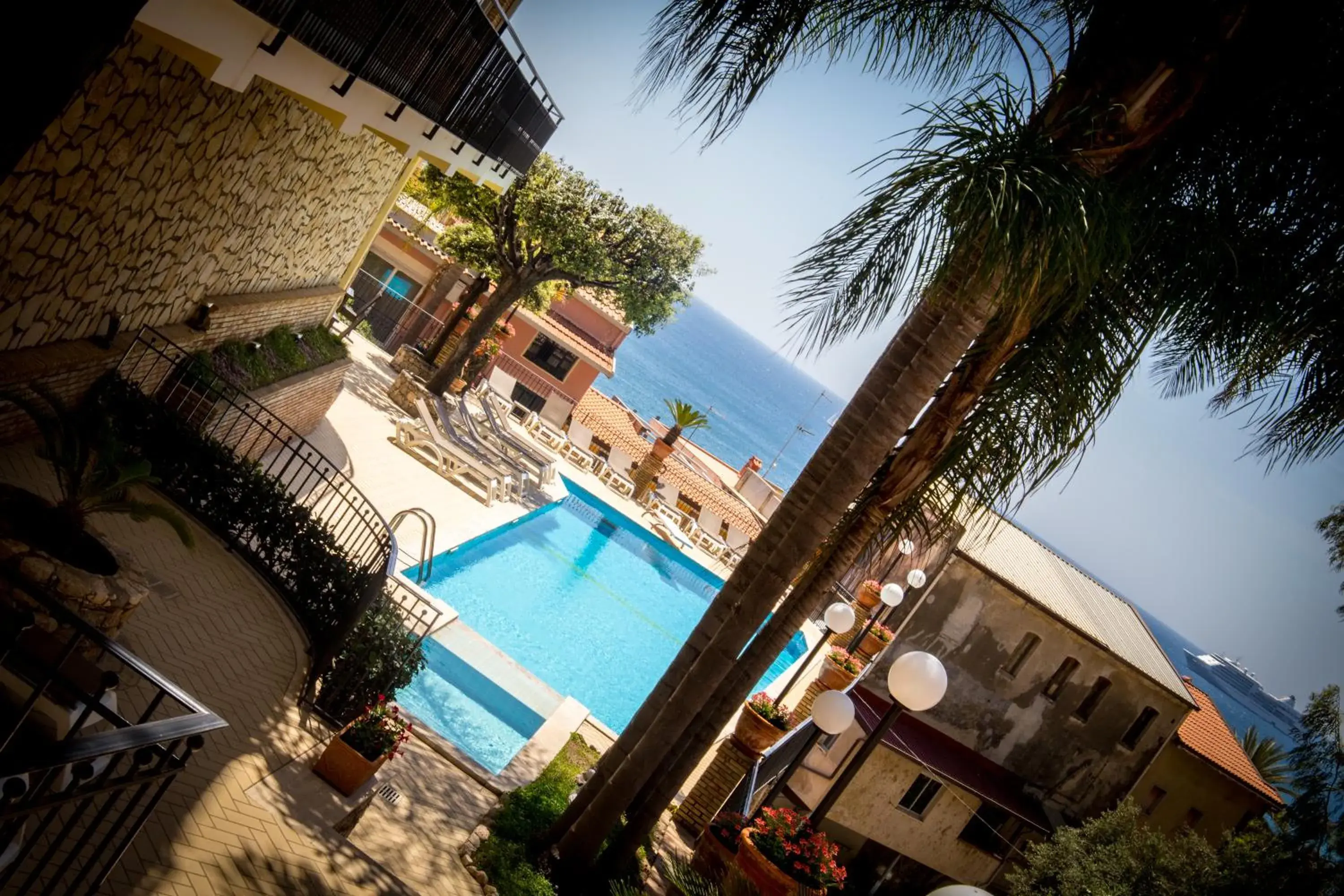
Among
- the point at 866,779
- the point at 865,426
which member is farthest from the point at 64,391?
the point at 866,779

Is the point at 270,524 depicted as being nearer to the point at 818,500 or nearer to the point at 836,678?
the point at 818,500

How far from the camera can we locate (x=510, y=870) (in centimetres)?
668

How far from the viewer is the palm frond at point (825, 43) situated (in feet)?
16.8

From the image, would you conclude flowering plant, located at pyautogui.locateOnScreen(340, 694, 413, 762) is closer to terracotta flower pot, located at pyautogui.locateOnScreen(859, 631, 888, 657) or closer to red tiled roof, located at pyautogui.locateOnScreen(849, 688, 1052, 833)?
red tiled roof, located at pyautogui.locateOnScreen(849, 688, 1052, 833)

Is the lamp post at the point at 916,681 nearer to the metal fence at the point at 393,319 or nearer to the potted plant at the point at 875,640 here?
the potted plant at the point at 875,640

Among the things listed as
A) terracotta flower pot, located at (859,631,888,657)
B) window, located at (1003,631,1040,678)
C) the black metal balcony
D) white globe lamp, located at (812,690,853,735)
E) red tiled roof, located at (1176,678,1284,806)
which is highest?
the black metal balcony

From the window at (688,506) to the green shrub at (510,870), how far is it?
2212cm

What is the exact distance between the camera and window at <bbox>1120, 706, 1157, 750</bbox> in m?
18.9

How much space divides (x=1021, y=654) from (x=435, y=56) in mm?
16860

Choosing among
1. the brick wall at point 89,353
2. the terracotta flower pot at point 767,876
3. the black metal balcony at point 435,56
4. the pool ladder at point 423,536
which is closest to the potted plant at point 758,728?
the terracotta flower pot at point 767,876

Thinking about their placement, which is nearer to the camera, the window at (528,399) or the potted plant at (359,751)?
the potted plant at (359,751)

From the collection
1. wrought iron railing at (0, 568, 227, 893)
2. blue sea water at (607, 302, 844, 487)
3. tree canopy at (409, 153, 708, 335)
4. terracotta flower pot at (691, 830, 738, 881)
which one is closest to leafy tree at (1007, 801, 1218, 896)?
terracotta flower pot at (691, 830, 738, 881)

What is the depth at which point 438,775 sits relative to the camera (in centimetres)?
812

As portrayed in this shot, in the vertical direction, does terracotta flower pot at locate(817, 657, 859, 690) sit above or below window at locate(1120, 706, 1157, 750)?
below
